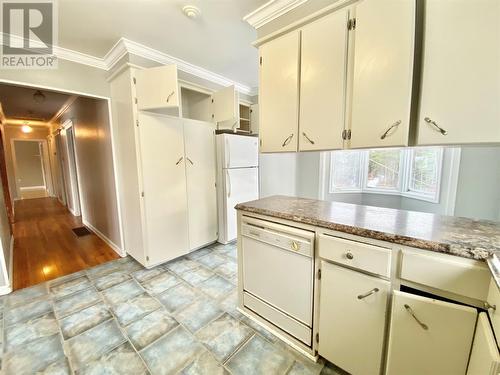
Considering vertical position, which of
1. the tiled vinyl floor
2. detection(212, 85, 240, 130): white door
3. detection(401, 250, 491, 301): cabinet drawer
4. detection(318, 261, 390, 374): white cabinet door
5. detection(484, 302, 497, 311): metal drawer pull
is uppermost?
detection(212, 85, 240, 130): white door

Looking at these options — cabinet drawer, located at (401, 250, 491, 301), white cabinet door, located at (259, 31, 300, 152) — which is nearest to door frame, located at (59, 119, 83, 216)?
white cabinet door, located at (259, 31, 300, 152)

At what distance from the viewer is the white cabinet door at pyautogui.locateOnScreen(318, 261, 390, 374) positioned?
1065 mm

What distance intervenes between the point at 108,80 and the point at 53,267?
252cm

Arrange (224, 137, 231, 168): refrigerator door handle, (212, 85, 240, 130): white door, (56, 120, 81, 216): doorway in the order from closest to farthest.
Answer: (212, 85, 240, 130): white door
(224, 137, 231, 168): refrigerator door handle
(56, 120, 81, 216): doorway

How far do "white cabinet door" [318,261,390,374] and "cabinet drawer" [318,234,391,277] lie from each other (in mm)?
53

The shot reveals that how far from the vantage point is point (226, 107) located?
2.84 metres

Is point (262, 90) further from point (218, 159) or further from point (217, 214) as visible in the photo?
point (217, 214)

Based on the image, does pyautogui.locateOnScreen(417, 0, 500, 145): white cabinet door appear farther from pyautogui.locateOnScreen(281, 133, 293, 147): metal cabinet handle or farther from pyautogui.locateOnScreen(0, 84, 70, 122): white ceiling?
pyautogui.locateOnScreen(0, 84, 70, 122): white ceiling

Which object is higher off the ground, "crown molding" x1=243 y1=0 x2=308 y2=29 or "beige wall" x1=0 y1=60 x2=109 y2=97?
"crown molding" x1=243 y1=0 x2=308 y2=29

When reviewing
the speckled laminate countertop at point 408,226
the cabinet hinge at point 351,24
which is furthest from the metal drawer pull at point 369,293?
the cabinet hinge at point 351,24

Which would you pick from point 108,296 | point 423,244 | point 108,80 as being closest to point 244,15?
point 108,80

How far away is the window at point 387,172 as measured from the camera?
11.2 ft

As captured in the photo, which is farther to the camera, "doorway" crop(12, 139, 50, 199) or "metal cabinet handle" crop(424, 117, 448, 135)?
"doorway" crop(12, 139, 50, 199)

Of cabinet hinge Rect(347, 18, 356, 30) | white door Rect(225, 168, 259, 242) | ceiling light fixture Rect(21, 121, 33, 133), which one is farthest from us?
ceiling light fixture Rect(21, 121, 33, 133)
